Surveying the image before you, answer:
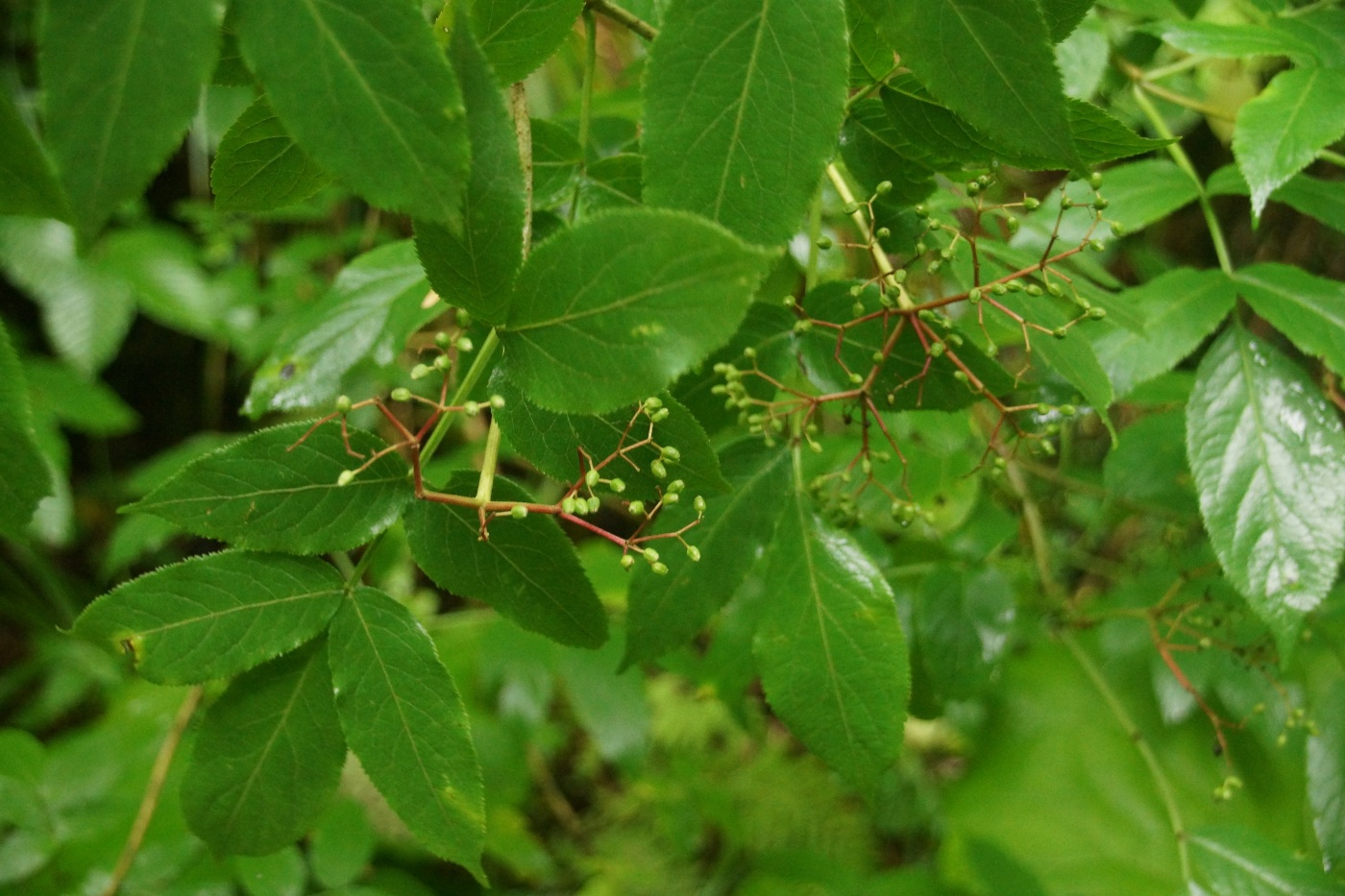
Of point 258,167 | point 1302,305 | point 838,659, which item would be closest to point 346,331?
point 258,167

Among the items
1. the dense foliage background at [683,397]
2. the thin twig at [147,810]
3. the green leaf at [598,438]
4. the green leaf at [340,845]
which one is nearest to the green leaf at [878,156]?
the dense foliage background at [683,397]

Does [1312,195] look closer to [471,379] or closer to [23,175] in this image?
[471,379]

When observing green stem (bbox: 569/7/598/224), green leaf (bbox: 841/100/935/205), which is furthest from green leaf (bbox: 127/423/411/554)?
green leaf (bbox: 841/100/935/205)

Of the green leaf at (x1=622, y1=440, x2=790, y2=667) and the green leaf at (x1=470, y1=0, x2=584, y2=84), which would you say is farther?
the green leaf at (x1=622, y1=440, x2=790, y2=667)

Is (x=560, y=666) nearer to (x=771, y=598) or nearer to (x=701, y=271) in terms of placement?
(x=771, y=598)

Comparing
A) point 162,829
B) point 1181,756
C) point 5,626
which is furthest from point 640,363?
point 5,626

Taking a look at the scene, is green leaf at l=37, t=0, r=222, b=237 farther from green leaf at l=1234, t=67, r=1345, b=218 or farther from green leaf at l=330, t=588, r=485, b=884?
green leaf at l=1234, t=67, r=1345, b=218
